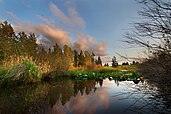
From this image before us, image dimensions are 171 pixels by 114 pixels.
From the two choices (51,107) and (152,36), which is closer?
(152,36)

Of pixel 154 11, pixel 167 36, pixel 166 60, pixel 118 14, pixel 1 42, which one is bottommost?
pixel 166 60

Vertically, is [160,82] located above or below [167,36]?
below

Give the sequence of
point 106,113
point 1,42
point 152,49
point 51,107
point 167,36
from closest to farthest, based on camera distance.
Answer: point 167,36 < point 152,49 < point 106,113 < point 51,107 < point 1,42

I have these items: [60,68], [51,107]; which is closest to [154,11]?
[51,107]

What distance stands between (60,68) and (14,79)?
27.3ft

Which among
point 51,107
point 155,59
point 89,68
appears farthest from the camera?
point 89,68

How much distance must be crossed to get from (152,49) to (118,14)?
2.90 metres

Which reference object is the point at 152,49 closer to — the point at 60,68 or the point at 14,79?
the point at 14,79

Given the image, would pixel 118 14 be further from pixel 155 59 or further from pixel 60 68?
pixel 60 68

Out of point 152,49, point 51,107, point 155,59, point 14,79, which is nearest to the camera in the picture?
point 152,49

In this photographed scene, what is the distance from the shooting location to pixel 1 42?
1730 cm

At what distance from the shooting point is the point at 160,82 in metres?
3.06

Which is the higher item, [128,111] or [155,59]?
[155,59]

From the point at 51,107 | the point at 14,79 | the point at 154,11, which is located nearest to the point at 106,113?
the point at 51,107
